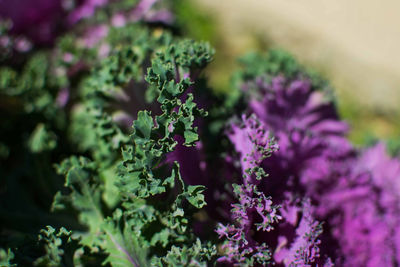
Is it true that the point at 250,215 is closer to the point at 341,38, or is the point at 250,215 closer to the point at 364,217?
the point at 364,217

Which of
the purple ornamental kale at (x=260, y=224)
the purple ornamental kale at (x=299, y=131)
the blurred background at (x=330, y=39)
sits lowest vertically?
the purple ornamental kale at (x=260, y=224)

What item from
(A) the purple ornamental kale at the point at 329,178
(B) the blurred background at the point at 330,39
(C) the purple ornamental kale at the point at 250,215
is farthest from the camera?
(B) the blurred background at the point at 330,39

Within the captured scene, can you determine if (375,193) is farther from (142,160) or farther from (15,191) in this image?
(15,191)

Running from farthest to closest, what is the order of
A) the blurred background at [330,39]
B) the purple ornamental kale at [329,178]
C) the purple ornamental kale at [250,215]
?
the blurred background at [330,39], the purple ornamental kale at [329,178], the purple ornamental kale at [250,215]

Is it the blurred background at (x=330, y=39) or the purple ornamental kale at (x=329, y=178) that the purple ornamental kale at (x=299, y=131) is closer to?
the purple ornamental kale at (x=329, y=178)

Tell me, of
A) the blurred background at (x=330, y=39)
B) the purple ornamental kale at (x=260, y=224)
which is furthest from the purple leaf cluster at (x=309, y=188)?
the blurred background at (x=330, y=39)

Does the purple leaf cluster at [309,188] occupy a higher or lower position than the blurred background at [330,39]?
lower

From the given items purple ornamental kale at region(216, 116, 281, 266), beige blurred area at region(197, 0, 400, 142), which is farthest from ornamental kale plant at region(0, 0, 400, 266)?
beige blurred area at region(197, 0, 400, 142)

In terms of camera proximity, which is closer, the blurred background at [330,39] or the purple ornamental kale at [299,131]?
the purple ornamental kale at [299,131]
